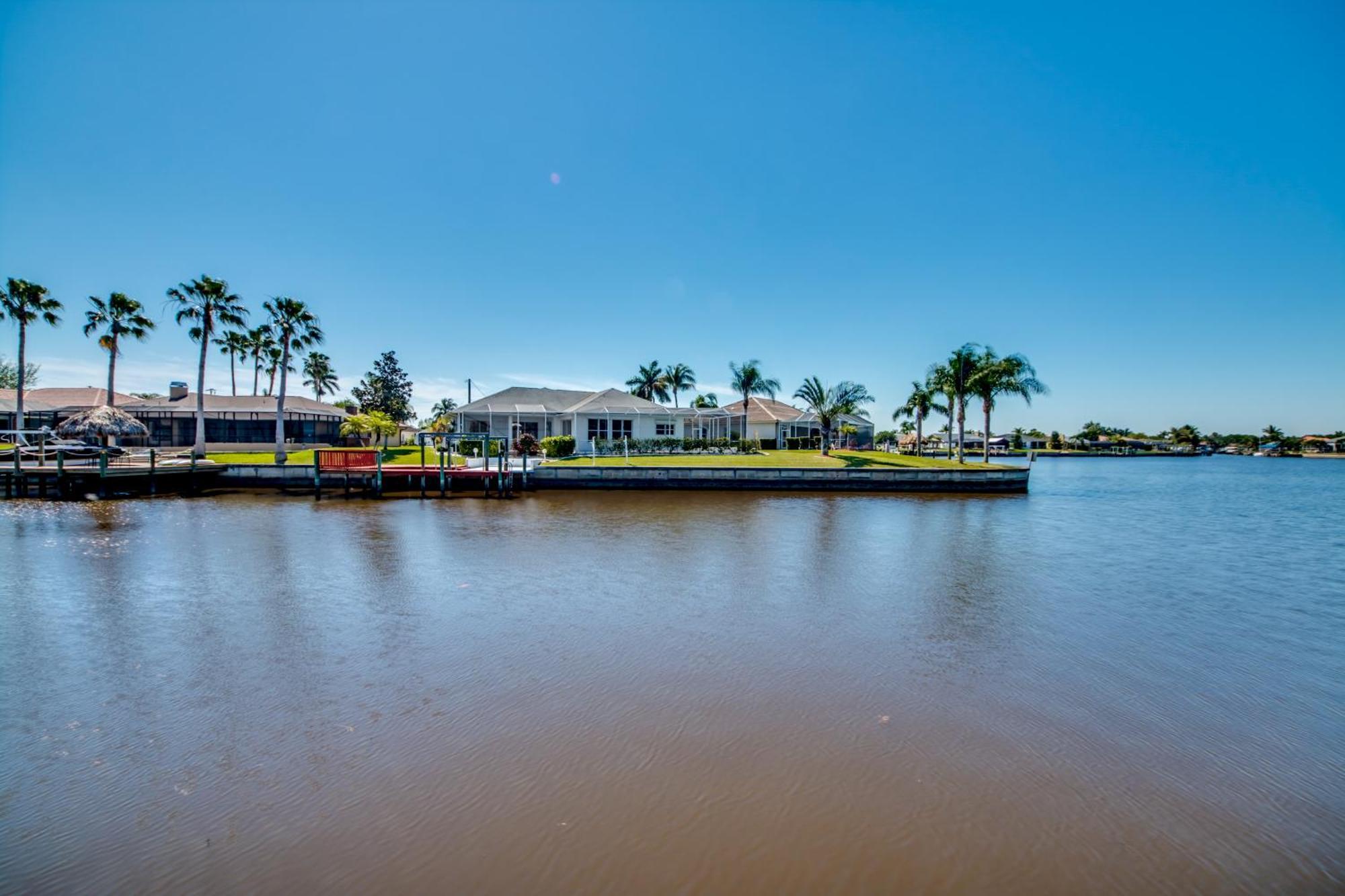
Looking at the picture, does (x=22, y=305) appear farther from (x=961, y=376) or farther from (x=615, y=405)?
(x=961, y=376)

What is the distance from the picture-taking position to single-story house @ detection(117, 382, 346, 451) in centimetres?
4638

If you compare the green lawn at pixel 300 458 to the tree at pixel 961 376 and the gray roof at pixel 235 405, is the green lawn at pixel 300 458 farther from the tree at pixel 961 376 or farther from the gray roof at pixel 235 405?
the tree at pixel 961 376

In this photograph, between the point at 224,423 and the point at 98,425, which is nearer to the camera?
the point at 98,425

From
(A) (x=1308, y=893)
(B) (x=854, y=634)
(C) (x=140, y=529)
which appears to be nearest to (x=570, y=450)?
(C) (x=140, y=529)

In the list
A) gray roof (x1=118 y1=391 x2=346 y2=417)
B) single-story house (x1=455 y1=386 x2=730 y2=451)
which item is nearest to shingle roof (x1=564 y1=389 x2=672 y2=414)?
single-story house (x1=455 y1=386 x2=730 y2=451)

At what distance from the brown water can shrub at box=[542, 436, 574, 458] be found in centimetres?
2503

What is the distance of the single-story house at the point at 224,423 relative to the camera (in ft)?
152

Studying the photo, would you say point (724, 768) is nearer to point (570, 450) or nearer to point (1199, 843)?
point (1199, 843)

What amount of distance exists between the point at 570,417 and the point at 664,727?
38956 millimetres

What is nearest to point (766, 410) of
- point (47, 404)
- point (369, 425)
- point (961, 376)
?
point (961, 376)

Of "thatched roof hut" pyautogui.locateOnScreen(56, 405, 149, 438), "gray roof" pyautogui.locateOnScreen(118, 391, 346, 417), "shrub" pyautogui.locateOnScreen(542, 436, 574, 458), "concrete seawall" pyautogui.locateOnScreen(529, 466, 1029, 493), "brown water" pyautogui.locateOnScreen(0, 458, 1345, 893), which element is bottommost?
"brown water" pyautogui.locateOnScreen(0, 458, 1345, 893)

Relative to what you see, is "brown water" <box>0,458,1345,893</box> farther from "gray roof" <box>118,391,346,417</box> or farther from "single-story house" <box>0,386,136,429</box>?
"single-story house" <box>0,386,136,429</box>

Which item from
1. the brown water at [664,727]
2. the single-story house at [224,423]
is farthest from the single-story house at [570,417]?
the brown water at [664,727]

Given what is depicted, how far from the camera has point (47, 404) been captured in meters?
47.3
